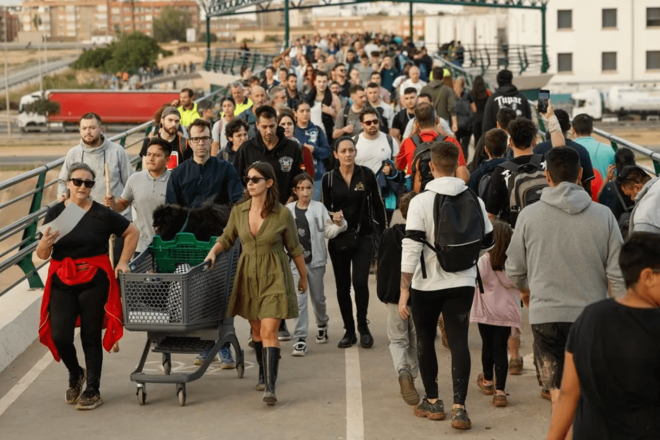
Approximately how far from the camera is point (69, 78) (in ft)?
553

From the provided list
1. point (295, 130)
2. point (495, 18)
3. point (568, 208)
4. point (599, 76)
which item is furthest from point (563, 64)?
point (568, 208)

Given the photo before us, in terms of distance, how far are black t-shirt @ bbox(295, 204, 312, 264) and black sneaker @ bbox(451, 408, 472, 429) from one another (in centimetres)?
271

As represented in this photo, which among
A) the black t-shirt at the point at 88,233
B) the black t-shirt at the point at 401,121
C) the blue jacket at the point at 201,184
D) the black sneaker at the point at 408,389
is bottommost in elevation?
the black sneaker at the point at 408,389

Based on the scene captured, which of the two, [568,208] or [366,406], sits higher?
[568,208]

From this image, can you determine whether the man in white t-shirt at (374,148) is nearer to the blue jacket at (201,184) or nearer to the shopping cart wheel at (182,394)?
the blue jacket at (201,184)

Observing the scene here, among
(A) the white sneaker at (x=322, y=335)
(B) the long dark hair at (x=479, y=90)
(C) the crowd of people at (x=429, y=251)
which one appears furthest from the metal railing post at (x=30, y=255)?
(B) the long dark hair at (x=479, y=90)

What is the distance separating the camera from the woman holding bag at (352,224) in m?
10.2

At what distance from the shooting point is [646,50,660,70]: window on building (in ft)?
286

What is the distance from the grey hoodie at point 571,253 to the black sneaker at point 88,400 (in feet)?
10.8

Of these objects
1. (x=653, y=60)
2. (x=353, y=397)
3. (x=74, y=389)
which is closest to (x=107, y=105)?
(x=653, y=60)

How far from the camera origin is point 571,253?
264 inches

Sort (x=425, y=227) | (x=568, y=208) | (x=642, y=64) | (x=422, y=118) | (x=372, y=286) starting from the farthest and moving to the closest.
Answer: (x=642, y=64)
(x=372, y=286)
(x=422, y=118)
(x=425, y=227)
(x=568, y=208)

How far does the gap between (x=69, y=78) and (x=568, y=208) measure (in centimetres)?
16737

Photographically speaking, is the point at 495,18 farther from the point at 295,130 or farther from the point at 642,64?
the point at 295,130
